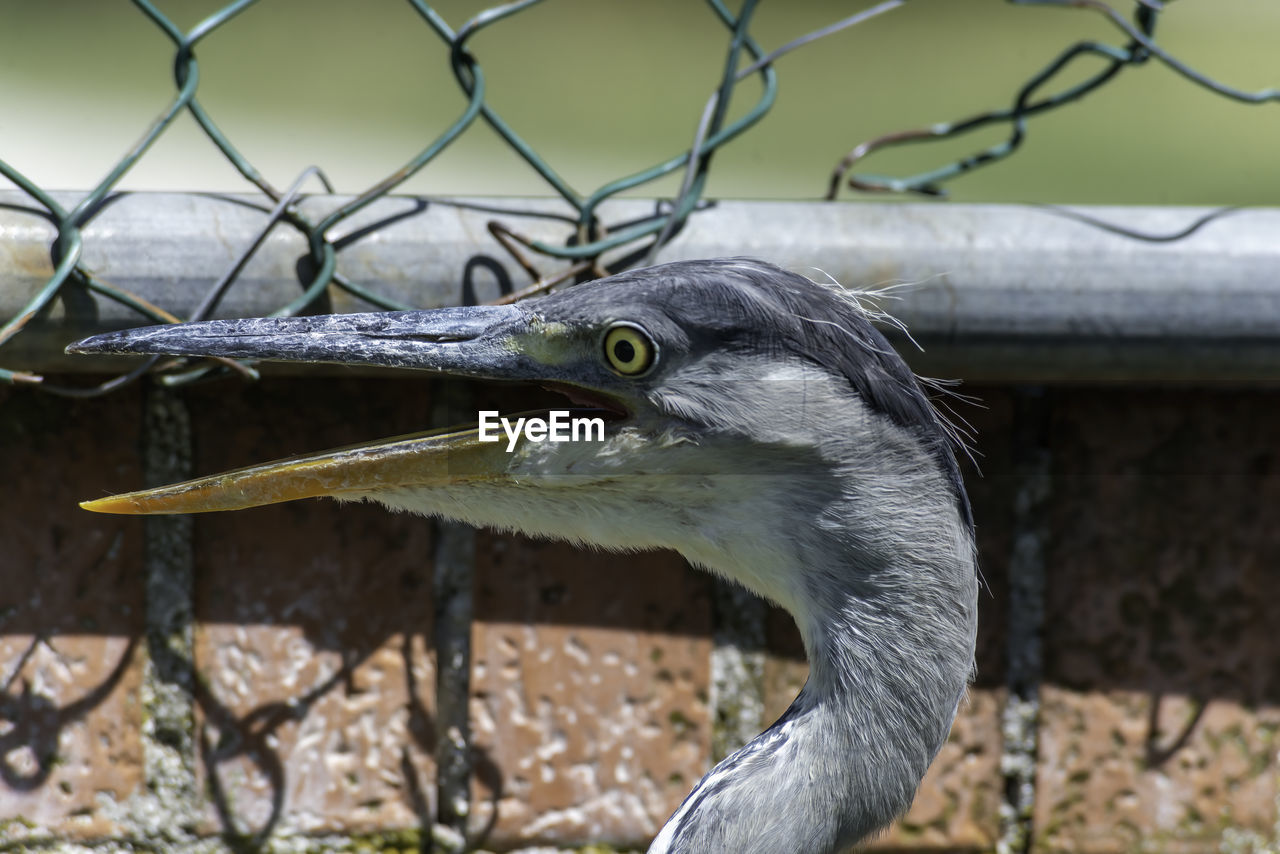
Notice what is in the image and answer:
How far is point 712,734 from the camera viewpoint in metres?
1.13

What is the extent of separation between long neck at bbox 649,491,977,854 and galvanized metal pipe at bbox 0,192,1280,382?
0.28 meters

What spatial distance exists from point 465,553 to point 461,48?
476 millimetres

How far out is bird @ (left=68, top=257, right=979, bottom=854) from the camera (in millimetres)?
735

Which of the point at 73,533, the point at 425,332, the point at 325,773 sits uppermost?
the point at 425,332

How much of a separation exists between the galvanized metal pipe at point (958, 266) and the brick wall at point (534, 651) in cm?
14

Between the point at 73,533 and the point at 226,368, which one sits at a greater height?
the point at 226,368

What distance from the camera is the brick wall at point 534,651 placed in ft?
3.50

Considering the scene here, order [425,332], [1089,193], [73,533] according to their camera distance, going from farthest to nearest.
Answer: [1089,193]
[73,533]
[425,332]

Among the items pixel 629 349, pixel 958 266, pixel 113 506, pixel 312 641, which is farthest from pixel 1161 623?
pixel 113 506

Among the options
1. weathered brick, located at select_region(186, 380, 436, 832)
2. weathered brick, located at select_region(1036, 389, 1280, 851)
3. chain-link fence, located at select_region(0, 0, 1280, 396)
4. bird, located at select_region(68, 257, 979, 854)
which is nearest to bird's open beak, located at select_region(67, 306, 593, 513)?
bird, located at select_region(68, 257, 979, 854)

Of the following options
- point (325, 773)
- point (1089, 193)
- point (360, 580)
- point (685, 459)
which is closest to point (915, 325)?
point (685, 459)

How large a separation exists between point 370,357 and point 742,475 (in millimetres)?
262

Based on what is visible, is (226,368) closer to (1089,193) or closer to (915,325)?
(915,325)

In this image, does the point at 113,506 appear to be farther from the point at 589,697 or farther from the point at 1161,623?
the point at 1161,623
